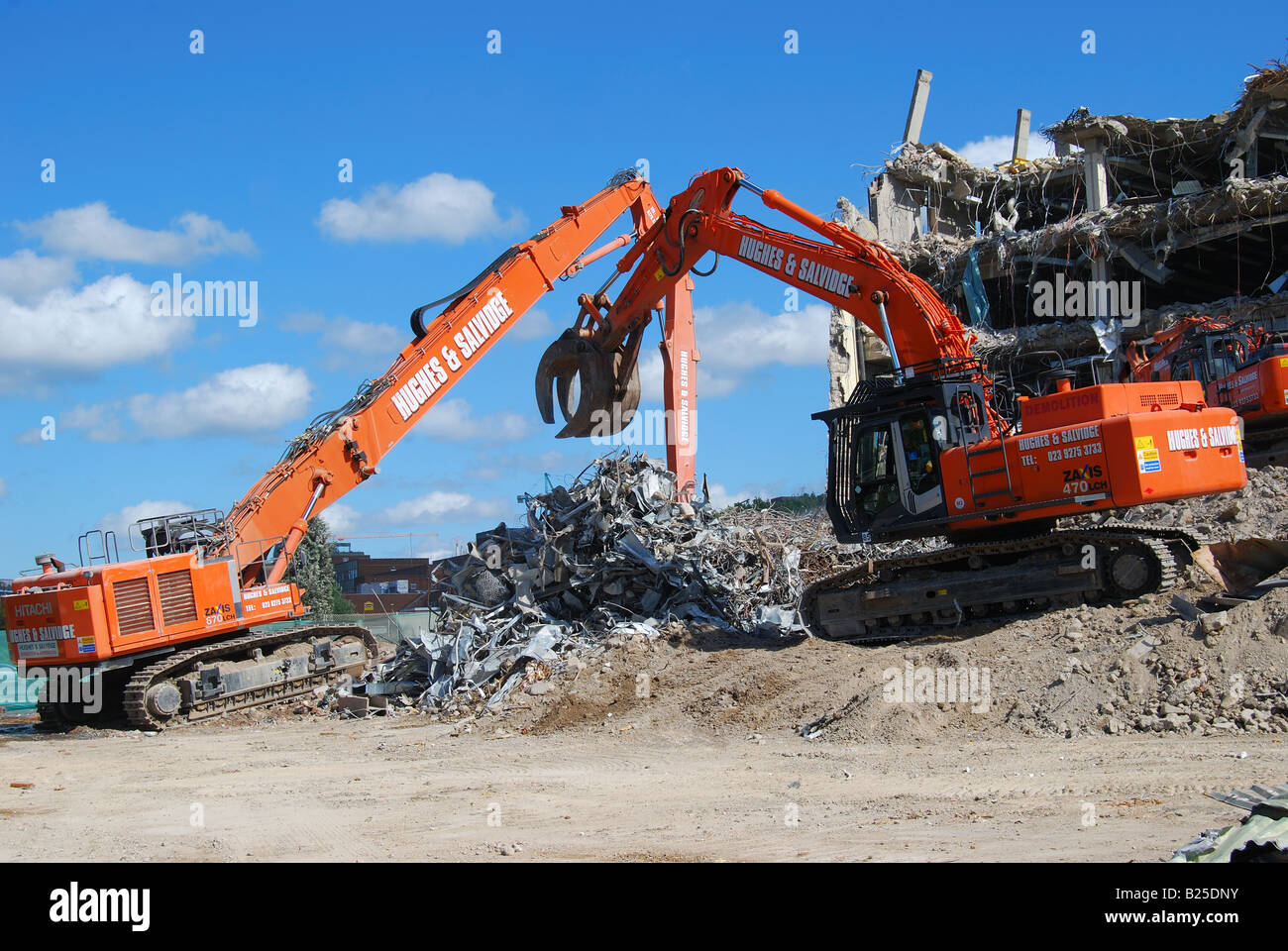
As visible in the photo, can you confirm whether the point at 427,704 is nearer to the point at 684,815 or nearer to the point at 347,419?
the point at 347,419

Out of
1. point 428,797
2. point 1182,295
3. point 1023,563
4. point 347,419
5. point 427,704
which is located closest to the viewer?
point 428,797

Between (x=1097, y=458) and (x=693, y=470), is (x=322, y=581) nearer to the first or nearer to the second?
(x=693, y=470)

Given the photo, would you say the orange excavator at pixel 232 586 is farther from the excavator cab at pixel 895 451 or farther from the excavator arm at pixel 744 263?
the excavator cab at pixel 895 451

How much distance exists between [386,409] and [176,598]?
10.8ft

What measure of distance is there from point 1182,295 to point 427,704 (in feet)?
74.4

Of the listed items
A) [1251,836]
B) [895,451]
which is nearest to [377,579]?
[895,451]

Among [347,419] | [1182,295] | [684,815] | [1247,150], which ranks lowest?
[684,815]

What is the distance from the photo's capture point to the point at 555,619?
552 inches

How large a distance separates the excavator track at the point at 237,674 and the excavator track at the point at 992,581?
6.47 meters

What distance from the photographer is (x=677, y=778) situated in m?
8.48

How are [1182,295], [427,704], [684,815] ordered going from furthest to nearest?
[1182,295] → [427,704] → [684,815]

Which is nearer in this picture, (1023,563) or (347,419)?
(1023,563)
